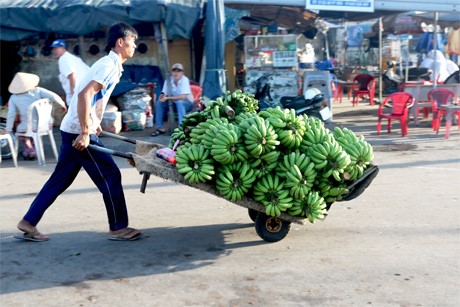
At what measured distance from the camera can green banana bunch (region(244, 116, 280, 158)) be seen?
5.15 metres

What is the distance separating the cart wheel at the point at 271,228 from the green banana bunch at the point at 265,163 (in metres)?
0.50

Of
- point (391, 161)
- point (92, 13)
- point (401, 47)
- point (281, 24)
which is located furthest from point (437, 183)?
point (401, 47)

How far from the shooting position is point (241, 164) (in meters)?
5.25

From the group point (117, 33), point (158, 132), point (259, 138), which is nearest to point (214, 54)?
point (158, 132)

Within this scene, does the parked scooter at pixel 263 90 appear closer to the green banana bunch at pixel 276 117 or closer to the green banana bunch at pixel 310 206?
the green banana bunch at pixel 276 117

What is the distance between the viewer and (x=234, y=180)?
206 inches

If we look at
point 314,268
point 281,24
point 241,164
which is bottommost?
point 314,268

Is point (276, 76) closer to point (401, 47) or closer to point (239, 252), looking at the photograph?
point (239, 252)

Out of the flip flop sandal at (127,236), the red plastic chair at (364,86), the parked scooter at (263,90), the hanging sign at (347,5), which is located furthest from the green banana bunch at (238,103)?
the red plastic chair at (364,86)

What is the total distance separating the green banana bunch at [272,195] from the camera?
521 cm

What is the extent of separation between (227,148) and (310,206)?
0.83 meters

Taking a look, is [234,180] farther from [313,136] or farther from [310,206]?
[313,136]

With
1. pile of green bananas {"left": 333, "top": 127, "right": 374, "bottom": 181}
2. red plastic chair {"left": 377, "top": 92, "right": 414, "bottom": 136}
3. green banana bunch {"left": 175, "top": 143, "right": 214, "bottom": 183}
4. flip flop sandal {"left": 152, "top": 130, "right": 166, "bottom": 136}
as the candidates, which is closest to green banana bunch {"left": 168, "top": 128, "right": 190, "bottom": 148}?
green banana bunch {"left": 175, "top": 143, "right": 214, "bottom": 183}

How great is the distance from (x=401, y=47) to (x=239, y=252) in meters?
23.3
